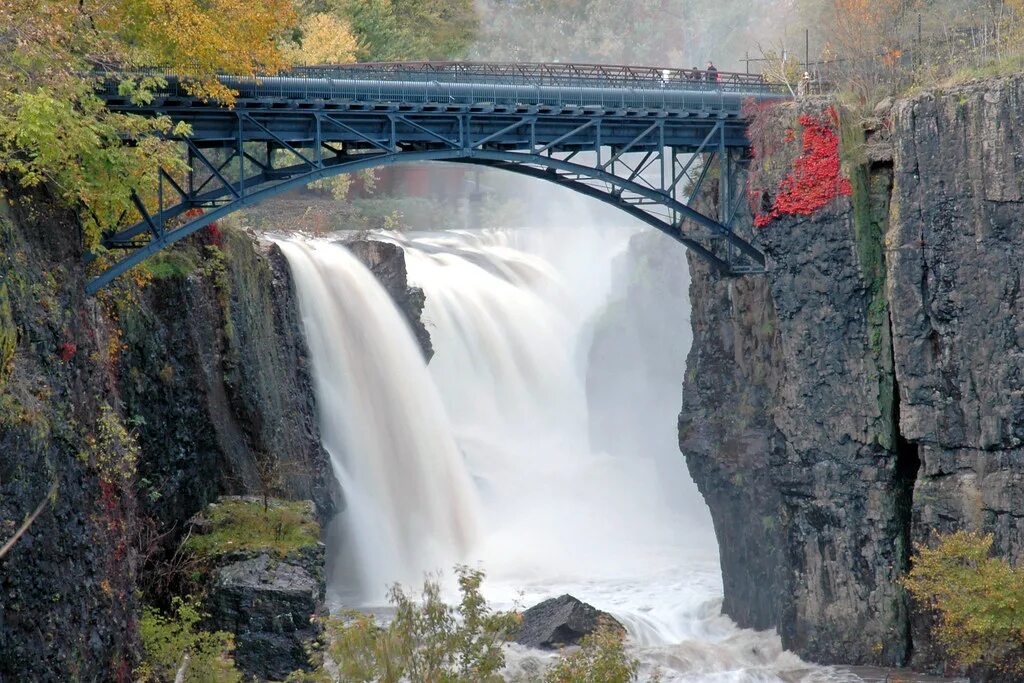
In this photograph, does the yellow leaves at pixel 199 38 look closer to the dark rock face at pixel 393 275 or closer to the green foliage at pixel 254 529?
the green foliage at pixel 254 529

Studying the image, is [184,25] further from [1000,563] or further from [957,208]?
[1000,563]

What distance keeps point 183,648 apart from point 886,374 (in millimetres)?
15641

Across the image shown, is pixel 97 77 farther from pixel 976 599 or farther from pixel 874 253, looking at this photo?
pixel 976 599

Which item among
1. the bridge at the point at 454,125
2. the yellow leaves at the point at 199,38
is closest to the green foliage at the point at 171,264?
the bridge at the point at 454,125

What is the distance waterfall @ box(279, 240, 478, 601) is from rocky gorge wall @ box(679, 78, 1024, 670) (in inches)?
337

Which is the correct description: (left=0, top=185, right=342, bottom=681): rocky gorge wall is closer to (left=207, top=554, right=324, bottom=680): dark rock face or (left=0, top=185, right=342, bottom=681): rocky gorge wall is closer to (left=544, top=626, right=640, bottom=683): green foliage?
(left=207, top=554, right=324, bottom=680): dark rock face

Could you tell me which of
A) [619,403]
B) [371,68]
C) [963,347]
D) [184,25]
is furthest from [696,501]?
[184,25]

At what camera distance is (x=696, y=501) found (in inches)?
1881

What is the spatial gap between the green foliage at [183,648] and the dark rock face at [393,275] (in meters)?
16.2

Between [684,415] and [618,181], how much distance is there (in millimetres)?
8400

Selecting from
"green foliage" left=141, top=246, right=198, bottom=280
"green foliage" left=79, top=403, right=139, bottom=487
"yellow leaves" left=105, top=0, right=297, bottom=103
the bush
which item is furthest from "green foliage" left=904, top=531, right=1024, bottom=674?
"yellow leaves" left=105, top=0, right=297, bottom=103

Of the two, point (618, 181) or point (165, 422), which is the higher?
point (618, 181)

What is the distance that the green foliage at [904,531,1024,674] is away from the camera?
26.2 m

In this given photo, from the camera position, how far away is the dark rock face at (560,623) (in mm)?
29766
